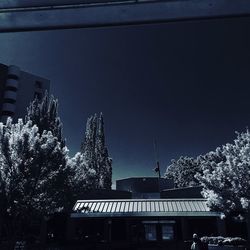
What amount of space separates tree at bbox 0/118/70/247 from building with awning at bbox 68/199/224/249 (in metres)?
8.96

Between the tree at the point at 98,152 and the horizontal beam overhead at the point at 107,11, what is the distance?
36.9m

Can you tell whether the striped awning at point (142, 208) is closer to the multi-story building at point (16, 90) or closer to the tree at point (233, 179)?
the tree at point (233, 179)

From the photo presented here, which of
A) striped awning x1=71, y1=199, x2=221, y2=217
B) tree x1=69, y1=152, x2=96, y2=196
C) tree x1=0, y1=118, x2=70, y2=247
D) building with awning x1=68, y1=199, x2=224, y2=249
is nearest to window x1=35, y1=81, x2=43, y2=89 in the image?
building with awning x1=68, y1=199, x2=224, y2=249

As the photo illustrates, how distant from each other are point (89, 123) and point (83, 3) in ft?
136

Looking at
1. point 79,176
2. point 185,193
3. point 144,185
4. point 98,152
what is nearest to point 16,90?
point 98,152

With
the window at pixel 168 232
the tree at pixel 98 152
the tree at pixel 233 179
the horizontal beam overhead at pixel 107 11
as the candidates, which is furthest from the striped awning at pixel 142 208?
the horizontal beam overhead at pixel 107 11

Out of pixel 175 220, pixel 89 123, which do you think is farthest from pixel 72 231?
pixel 89 123

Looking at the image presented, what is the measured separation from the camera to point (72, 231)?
998 inches

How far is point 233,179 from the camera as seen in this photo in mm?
17703

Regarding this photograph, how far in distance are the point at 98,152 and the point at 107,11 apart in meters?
39.2

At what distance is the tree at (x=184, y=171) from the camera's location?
63.0m

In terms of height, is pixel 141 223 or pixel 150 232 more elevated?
pixel 141 223

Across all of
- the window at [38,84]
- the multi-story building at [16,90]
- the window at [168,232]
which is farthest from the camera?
the window at [38,84]

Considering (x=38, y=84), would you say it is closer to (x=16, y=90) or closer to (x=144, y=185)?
(x=16, y=90)
